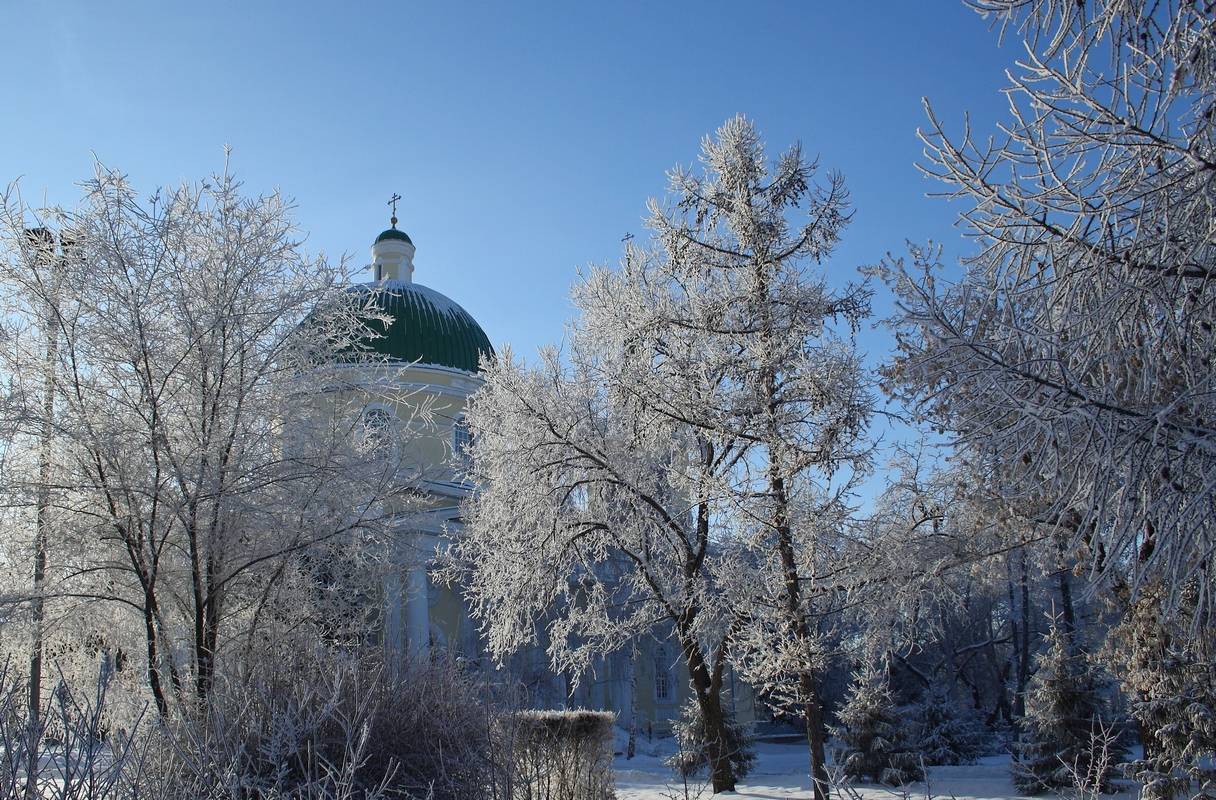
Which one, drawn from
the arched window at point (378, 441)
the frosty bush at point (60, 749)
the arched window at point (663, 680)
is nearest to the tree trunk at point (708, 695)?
the arched window at point (378, 441)

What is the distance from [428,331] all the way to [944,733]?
16.5 meters

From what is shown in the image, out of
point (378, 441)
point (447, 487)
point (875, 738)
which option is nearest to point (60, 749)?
point (378, 441)

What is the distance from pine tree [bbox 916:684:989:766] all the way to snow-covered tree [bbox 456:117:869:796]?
764 cm

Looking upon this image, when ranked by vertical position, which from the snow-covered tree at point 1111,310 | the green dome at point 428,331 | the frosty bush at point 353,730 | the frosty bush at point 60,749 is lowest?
the frosty bush at point 353,730

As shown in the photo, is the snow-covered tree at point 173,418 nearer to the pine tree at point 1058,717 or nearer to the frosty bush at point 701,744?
the frosty bush at point 701,744

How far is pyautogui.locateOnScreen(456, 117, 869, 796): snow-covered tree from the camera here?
10.3 metres

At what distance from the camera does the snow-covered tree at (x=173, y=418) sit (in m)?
8.66

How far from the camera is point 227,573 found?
9328 mm

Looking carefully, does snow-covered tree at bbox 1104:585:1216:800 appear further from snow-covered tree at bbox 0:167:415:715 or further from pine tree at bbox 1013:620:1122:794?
snow-covered tree at bbox 0:167:415:715

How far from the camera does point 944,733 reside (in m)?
19.8

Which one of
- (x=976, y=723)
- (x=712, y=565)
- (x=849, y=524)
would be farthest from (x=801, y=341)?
(x=976, y=723)

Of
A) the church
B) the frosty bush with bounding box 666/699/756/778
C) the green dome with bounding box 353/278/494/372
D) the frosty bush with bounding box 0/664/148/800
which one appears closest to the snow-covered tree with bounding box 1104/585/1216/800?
the frosty bush with bounding box 666/699/756/778

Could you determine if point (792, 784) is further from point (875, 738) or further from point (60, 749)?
point (60, 749)

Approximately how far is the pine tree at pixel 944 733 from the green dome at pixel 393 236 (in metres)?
20.9
